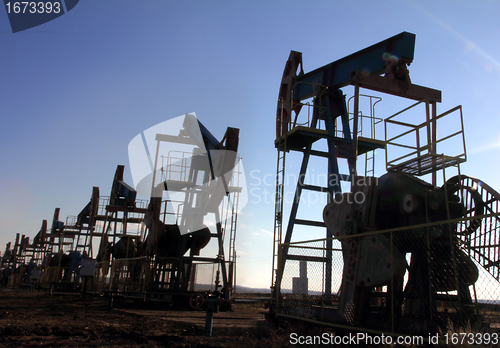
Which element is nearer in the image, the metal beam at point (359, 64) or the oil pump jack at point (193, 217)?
the metal beam at point (359, 64)

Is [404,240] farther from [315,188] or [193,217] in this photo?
[193,217]

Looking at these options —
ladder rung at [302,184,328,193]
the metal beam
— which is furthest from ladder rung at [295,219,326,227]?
the metal beam

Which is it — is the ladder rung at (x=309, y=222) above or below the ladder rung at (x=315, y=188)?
below

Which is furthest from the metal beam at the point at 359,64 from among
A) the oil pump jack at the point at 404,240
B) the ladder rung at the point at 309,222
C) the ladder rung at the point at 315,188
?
the ladder rung at the point at 309,222

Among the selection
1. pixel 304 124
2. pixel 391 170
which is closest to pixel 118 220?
pixel 304 124

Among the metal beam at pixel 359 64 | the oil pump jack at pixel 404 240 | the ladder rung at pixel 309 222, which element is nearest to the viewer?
the oil pump jack at pixel 404 240

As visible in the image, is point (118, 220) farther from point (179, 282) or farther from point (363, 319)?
point (363, 319)

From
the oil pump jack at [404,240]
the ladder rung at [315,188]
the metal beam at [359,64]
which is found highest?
the metal beam at [359,64]

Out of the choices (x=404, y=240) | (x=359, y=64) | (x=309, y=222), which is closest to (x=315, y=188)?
(x=309, y=222)

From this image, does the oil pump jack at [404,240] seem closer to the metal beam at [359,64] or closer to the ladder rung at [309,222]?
the metal beam at [359,64]

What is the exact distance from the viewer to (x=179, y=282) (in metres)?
14.3

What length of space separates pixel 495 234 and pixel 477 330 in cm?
112

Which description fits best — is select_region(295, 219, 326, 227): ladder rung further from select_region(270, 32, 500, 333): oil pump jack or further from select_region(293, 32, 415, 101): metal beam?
select_region(293, 32, 415, 101): metal beam

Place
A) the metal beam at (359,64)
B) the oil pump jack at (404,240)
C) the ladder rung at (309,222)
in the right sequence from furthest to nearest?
the ladder rung at (309,222)
the metal beam at (359,64)
the oil pump jack at (404,240)
